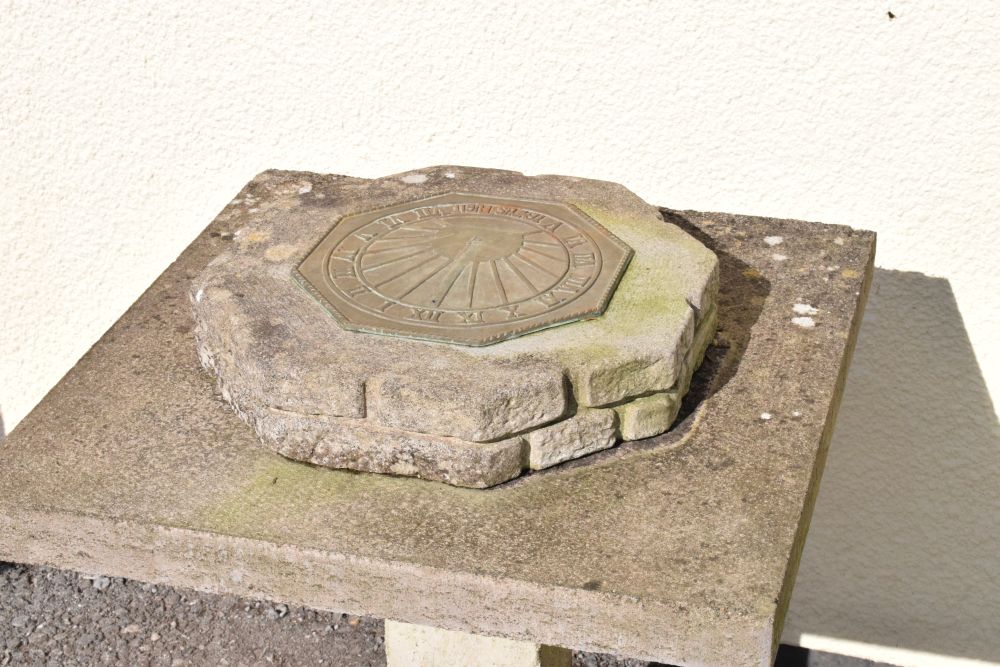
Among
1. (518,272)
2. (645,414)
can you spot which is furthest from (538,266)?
(645,414)

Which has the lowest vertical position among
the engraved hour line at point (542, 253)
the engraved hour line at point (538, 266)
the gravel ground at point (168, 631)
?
the gravel ground at point (168, 631)

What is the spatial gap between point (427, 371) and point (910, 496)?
1890 millimetres

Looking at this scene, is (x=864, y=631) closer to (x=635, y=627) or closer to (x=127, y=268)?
(x=635, y=627)

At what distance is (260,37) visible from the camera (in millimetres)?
3760

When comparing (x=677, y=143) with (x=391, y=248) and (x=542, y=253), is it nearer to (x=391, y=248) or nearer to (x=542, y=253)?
(x=542, y=253)

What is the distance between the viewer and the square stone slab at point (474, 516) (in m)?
2.24

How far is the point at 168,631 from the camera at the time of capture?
396cm

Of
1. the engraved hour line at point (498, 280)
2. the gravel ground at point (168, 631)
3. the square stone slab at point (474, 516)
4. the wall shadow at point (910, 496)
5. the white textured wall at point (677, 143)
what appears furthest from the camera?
the gravel ground at point (168, 631)

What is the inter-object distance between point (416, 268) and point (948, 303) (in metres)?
1.56

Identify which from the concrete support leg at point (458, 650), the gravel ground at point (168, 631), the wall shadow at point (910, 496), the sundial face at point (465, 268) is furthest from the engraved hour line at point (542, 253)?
the gravel ground at point (168, 631)

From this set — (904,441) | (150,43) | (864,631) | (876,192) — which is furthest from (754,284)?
(150,43)

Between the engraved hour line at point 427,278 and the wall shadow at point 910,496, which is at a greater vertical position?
the engraved hour line at point 427,278

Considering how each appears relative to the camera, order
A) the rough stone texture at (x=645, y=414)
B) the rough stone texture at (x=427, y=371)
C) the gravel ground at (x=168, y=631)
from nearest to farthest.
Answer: the rough stone texture at (x=427, y=371) → the rough stone texture at (x=645, y=414) → the gravel ground at (x=168, y=631)

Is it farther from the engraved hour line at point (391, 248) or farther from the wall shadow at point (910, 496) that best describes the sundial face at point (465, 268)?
the wall shadow at point (910, 496)
